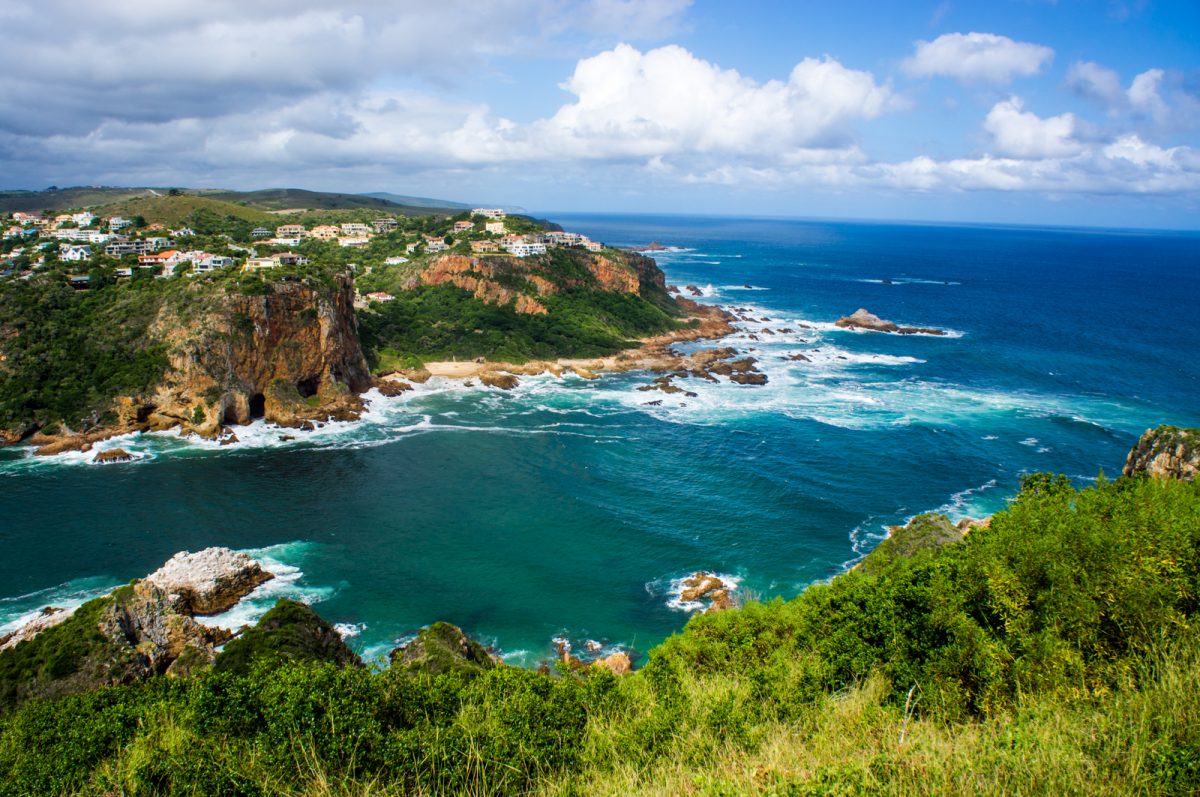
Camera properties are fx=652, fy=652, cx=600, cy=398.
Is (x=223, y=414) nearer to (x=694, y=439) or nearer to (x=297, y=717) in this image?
(x=694, y=439)

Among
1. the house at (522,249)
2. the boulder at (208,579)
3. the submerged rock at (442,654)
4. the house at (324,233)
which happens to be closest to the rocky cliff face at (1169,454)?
the submerged rock at (442,654)

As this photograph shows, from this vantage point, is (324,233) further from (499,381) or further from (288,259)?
(499,381)

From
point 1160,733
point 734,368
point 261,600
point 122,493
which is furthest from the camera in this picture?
point 734,368

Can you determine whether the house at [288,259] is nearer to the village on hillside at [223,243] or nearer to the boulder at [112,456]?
the village on hillside at [223,243]

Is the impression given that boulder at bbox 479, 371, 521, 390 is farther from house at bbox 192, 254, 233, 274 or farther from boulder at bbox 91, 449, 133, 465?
boulder at bbox 91, 449, 133, 465

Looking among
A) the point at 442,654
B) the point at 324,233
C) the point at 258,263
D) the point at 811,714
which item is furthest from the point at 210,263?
the point at 811,714

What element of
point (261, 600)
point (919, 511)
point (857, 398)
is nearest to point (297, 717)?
point (261, 600)

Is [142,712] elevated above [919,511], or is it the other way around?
[142,712]
